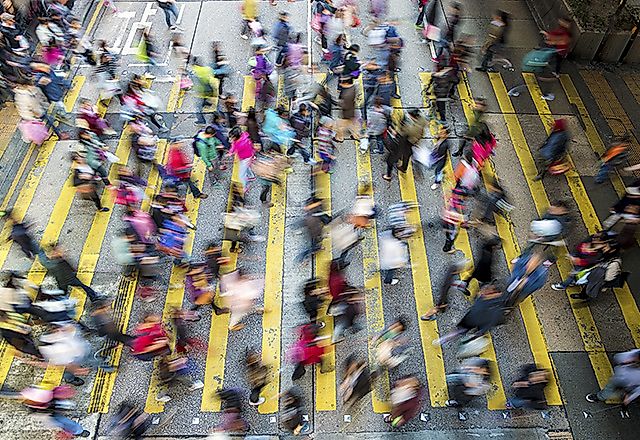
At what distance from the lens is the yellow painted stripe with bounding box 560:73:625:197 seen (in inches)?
482

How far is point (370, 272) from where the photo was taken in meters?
10.5

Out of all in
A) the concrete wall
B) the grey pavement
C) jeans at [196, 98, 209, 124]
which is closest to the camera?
the grey pavement

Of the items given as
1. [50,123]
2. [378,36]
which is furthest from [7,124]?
[378,36]

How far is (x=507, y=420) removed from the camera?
27.8ft

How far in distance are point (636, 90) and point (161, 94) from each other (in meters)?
12.8

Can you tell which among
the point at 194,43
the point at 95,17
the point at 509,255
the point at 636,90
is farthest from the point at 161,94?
the point at 636,90

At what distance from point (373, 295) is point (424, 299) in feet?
3.08

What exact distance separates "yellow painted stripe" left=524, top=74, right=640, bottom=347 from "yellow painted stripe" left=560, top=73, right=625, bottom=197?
73cm

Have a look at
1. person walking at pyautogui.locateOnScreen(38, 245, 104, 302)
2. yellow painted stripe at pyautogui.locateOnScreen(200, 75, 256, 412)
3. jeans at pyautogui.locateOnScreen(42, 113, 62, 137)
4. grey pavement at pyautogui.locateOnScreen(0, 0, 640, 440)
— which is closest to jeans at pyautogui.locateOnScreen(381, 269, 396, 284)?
grey pavement at pyautogui.locateOnScreen(0, 0, 640, 440)

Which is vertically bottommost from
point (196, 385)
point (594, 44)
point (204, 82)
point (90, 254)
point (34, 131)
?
point (90, 254)

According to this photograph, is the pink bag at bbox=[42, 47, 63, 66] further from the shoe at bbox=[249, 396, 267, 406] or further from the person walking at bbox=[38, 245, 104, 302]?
the shoe at bbox=[249, 396, 267, 406]

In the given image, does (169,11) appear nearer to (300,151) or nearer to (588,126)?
(300,151)

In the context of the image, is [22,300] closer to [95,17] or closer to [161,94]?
[161,94]

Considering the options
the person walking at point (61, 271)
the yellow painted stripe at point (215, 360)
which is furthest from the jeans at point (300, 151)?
the person walking at point (61, 271)
